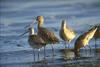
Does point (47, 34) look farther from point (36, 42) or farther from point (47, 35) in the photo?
point (36, 42)

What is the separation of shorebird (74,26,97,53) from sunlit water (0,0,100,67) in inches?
3.5

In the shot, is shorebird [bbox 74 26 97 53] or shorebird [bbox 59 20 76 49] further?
shorebird [bbox 59 20 76 49]

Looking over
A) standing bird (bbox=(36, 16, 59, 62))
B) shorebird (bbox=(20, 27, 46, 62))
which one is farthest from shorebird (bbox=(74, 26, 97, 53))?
shorebird (bbox=(20, 27, 46, 62))

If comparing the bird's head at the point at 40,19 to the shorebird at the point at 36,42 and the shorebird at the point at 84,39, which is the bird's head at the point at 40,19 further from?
the shorebird at the point at 84,39

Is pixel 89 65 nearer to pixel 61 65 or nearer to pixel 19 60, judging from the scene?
pixel 61 65

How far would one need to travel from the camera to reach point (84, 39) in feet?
18.9

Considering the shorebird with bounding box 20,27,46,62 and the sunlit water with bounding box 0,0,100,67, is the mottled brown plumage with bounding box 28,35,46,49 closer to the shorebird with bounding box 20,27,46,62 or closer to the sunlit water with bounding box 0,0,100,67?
the shorebird with bounding box 20,27,46,62

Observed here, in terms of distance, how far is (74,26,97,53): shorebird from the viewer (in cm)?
574

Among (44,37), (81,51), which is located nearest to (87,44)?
(81,51)

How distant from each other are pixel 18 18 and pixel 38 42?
442 millimetres

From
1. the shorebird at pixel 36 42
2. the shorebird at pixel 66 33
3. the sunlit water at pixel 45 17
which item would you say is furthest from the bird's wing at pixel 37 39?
the shorebird at pixel 66 33

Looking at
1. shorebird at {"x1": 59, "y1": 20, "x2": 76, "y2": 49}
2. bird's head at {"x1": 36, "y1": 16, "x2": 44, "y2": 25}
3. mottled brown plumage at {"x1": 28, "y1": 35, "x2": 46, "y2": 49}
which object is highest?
bird's head at {"x1": 36, "y1": 16, "x2": 44, "y2": 25}

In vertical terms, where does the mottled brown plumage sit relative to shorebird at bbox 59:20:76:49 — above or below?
below

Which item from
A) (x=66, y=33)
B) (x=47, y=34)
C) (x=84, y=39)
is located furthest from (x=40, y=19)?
(x=84, y=39)
